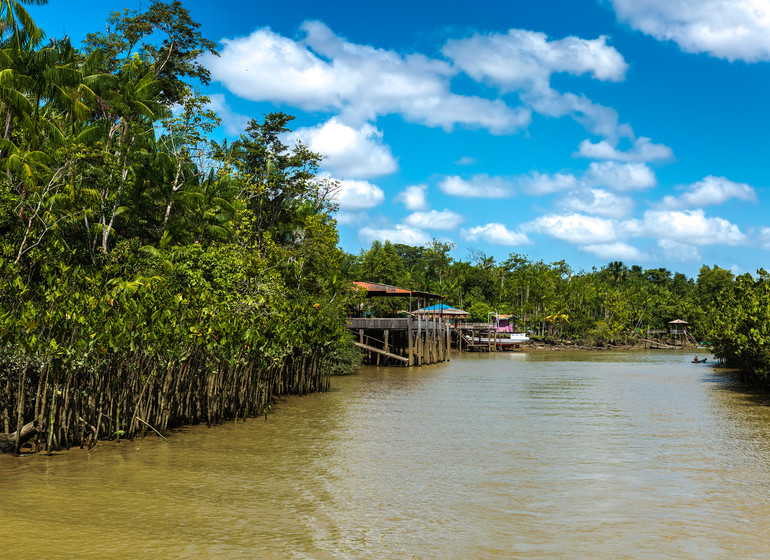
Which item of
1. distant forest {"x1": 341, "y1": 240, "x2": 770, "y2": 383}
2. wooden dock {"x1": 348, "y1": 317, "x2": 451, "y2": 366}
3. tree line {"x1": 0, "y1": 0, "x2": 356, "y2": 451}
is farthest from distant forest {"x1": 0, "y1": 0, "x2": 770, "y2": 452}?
distant forest {"x1": 341, "y1": 240, "x2": 770, "y2": 383}

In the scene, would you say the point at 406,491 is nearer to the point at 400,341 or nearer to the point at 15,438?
the point at 15,438

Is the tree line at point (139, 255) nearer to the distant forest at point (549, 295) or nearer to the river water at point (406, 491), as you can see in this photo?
the river water at point (406, 491)

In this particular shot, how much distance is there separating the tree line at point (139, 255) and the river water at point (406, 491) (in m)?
1.15

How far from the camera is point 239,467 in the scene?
1180cm

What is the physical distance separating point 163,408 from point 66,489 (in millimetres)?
4113

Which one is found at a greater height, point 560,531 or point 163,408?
point 163,408

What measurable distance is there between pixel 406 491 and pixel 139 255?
18.7 metres

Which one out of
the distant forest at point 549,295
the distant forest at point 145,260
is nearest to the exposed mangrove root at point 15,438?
the distant forest at point 145,260

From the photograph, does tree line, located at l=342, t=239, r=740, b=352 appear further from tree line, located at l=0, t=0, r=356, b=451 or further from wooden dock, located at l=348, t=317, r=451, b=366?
tree line, located at l=0, t=0, r=356, b=451

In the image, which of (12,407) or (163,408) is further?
(163,408)

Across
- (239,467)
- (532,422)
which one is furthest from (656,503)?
(532,422)

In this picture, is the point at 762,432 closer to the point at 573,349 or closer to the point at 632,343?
the point at 573,349

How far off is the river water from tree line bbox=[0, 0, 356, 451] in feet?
3.77

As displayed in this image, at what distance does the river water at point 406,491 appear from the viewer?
7891mm
